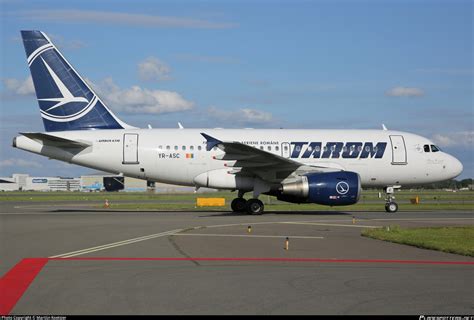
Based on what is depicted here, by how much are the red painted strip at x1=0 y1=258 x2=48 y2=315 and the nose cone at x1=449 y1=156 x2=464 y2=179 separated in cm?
2395

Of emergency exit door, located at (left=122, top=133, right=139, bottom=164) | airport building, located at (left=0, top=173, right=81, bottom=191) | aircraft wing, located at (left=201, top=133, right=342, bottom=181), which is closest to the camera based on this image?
aircraft wing, located at (left=201, top=133, right=342, bottom=181)

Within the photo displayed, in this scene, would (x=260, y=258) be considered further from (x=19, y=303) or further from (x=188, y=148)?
(x=188, y=148)

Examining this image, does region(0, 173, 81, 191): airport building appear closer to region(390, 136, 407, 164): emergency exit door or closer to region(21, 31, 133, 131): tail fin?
region(21, 31, 133, 131): tail fin

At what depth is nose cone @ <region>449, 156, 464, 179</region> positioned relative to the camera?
104ft

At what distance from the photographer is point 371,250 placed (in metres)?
14.6

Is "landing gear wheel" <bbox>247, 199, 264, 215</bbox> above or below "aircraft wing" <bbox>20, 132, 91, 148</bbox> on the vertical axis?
below

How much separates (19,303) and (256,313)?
311 centimetres

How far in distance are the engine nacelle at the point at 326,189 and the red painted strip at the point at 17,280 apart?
15.3 metres

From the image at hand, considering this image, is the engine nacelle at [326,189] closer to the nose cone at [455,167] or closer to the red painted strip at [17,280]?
the nose cone at [455,167]

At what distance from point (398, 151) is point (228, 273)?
70.2ft

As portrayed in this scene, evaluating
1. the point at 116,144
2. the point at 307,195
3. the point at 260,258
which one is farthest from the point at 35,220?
the point at 260,258

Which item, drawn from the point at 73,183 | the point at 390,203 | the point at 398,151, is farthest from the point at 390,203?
the point at 73,183

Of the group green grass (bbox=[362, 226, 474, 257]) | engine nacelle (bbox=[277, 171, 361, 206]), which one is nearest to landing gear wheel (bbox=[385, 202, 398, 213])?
engine nacelle (bbox=[277, 171, 361, 206])

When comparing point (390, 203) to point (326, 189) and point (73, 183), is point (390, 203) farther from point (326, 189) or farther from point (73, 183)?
point (73, 183)
